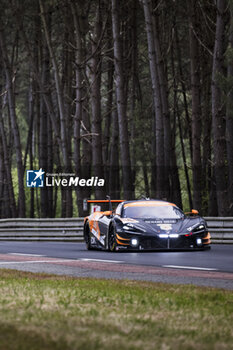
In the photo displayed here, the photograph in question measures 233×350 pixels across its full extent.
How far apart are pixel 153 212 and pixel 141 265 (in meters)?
4.98

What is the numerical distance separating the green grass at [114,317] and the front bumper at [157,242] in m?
8.38

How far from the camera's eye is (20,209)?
139 feet

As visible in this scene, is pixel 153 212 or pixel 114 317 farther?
pixel 153 212

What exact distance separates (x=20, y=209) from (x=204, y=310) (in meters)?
34.7

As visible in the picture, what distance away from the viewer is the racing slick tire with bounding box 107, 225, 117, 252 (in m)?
20.2

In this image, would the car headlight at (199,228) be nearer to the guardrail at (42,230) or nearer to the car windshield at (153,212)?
the car windshield at (153,212)

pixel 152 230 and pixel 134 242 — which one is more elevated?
pixel 152 230

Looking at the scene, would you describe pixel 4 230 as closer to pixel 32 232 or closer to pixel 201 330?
pixel 32 232

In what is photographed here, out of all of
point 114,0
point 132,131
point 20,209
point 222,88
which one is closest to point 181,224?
point 222,88

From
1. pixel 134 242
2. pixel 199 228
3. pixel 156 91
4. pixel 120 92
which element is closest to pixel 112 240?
pixel 134 242

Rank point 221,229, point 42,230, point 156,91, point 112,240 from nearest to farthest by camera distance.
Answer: point 112,240 < point 221,229 < point 156,91 < point 42,230

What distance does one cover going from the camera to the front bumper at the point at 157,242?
1955 centimetres

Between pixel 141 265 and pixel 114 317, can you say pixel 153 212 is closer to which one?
pixel 141 265

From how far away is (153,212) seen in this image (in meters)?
20.6
